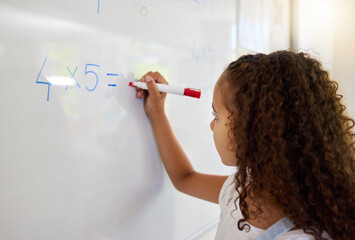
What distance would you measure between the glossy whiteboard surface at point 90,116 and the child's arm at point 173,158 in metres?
0.02

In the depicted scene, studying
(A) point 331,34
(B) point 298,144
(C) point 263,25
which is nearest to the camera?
(B) point 298,144

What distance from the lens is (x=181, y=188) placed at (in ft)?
2.08

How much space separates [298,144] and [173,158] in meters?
0.26

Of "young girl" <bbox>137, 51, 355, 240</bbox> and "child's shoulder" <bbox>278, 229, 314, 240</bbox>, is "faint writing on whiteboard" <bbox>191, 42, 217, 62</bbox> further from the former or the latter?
"child's shoulder" <bbox>278, 229, 314, 240</bbox>

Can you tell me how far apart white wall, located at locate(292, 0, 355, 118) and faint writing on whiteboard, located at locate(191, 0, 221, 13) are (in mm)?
605

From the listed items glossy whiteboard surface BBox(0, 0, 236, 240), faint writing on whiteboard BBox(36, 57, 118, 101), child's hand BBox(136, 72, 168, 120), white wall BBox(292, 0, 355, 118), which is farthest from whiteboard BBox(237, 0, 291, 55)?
faint writing on whiteboard BBox(36, 57, 118, 101)

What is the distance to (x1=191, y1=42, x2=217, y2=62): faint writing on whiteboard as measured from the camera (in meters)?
0.68

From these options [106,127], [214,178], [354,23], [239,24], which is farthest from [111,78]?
[354,23]

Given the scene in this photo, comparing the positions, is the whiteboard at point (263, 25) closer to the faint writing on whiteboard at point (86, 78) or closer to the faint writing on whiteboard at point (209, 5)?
the faint writing on whiteboard at point (209, 5)

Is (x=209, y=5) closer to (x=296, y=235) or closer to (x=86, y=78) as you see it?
(x=86, y=78)

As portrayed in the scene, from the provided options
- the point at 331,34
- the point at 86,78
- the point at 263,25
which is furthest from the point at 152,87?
the point at 331,34

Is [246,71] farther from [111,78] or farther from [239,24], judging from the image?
[239,24]

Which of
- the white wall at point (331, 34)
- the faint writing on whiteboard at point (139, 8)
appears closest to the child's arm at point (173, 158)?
the faint writing on whiteboard at point (139, 8)

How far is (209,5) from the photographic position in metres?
0.72
